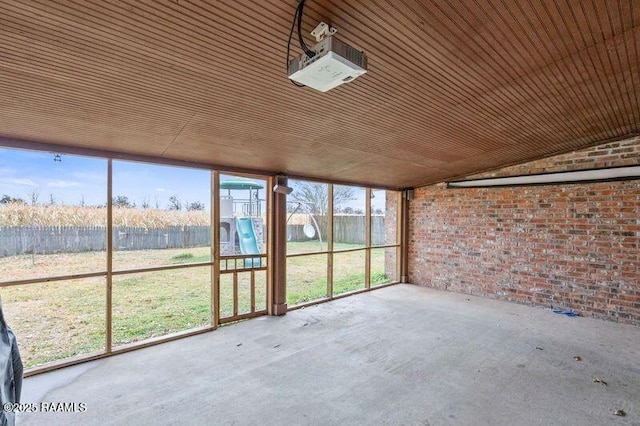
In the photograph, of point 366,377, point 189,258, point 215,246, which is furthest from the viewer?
point 189,258

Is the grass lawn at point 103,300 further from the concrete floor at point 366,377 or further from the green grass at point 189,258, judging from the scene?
the concrete floor at point 366,377

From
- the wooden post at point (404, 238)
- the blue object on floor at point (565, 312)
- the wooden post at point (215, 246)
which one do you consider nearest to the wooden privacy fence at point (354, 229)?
the wooden post at point (404, 238)

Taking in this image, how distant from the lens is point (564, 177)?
5277 millimetres

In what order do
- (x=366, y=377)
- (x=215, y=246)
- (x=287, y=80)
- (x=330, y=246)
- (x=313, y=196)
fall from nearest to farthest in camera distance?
(x=287, y=80)
(x=366, y=377)
(x=215, y=246)
(x=330, y=246)
(x=313, y=196)

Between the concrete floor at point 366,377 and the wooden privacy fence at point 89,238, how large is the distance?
55.7 inches

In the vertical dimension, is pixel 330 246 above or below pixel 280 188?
below

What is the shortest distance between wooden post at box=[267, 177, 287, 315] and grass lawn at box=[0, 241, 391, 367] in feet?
0.85

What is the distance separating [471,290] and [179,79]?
20.9 feet

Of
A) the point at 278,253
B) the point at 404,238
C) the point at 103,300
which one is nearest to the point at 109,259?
the point at 103,300

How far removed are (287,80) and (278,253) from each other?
3271mm

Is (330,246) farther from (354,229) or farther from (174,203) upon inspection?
(174,203)

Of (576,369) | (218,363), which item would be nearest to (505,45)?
(576,369)

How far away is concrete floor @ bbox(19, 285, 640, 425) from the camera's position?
2.63 m

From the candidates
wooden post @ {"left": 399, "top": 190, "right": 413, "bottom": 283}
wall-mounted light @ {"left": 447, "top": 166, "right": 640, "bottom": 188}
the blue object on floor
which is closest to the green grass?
wooden post @ {"left": 399, "top": 190, "right": 413, "bottom": 283}
